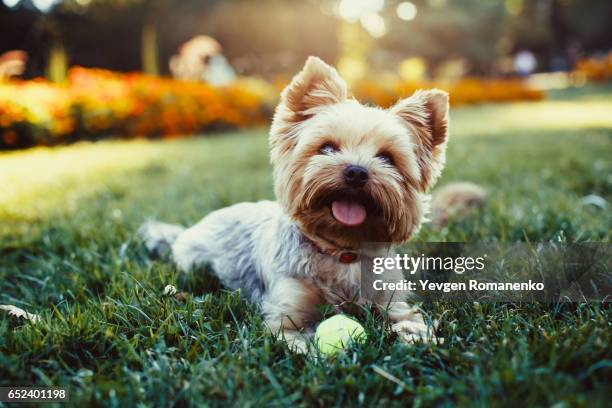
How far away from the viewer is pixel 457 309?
314cm

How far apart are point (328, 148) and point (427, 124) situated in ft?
2.49

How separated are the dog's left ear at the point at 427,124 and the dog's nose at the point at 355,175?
62 cm

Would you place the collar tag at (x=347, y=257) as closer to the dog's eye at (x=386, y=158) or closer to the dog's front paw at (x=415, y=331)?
the dog's front paw at (x=415, y=331)

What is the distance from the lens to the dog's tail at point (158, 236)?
446 cm

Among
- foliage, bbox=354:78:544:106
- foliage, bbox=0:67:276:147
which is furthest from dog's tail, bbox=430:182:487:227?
foliage, bbox=354:78:544:106

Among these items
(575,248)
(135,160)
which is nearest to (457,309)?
(575,248)

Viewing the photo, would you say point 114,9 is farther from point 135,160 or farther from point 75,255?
point 75,255

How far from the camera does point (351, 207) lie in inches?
124

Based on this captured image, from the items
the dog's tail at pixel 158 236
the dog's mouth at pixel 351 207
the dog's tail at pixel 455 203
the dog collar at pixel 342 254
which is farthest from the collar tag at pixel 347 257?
the dog's tail at pixel 455 203

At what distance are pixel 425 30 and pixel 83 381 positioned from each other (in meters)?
43.0

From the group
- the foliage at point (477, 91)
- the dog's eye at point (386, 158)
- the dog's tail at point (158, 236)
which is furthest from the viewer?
the foliage at point (477, 91)

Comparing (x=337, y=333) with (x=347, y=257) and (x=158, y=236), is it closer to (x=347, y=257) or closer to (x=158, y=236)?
(x=347, y=257)

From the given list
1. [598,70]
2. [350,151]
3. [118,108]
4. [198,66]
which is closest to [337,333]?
[350,151]

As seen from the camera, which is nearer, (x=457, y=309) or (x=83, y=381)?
(x=83, y=381)
